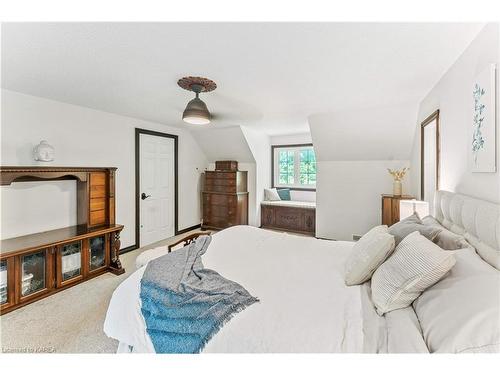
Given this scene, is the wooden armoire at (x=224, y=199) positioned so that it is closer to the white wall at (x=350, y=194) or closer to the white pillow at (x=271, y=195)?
the white pillow at (x=271, y=195)

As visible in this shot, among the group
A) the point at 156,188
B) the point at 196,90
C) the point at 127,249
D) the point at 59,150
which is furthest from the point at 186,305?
the point at 156,188

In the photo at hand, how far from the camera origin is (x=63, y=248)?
8.81 feet

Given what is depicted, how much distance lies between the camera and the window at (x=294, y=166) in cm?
555

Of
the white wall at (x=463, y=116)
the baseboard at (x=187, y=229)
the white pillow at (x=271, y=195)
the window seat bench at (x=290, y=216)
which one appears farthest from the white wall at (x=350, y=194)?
the baseboard at (x=187, y=229)

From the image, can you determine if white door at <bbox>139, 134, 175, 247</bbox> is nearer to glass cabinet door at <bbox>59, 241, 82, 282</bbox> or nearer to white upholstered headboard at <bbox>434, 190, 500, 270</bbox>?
glass cabinet door at <bbox>59, 241, 82, 282</bbox>

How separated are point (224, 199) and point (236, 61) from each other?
11.7 ft

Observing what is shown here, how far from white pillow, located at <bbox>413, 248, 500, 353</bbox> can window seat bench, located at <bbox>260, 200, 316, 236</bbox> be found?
3.79 metres

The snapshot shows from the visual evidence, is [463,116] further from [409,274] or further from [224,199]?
[224,199]

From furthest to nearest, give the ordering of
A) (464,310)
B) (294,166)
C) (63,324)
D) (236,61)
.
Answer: (294,166) → (63,324) → (236,61) → (464,310)

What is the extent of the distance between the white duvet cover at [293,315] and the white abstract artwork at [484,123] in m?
0.99
